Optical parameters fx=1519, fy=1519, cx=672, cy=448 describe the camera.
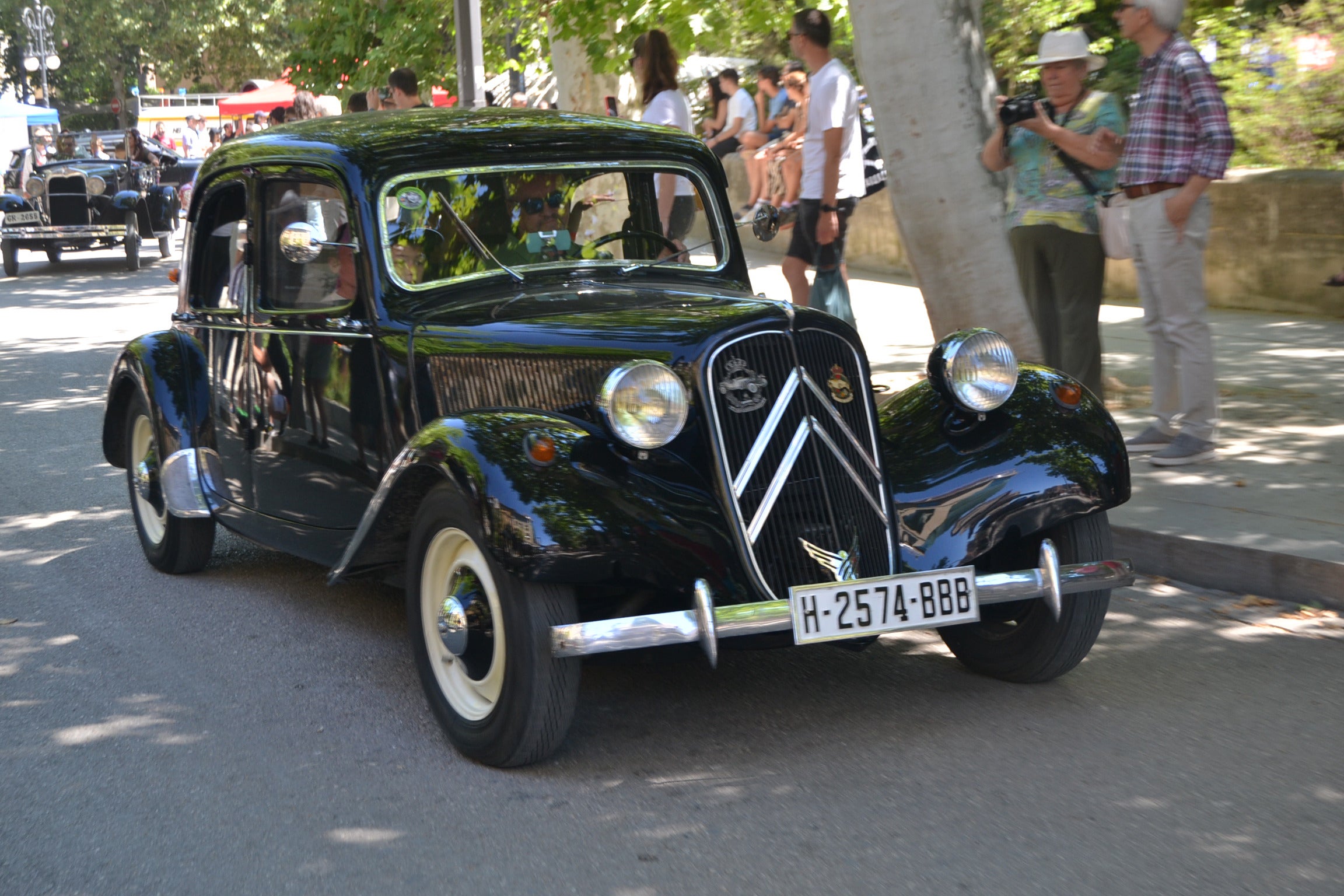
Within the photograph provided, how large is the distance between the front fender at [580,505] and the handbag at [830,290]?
185 inches

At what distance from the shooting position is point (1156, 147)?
679 centimetres

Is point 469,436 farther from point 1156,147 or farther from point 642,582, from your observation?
point 1156,147

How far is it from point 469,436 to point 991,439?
61.1 inches

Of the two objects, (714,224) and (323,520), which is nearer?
(323,520)

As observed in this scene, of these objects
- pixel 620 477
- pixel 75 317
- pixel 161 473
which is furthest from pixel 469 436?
pixel 75 317

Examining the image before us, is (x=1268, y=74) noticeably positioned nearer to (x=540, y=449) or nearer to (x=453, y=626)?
(x=540, y=449)

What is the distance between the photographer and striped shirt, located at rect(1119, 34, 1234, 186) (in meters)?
6.61

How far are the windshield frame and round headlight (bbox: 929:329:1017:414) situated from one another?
3.86ft

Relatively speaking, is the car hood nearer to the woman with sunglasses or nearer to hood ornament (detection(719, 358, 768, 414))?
hood ornament (detection(719, 358, 768, 414))

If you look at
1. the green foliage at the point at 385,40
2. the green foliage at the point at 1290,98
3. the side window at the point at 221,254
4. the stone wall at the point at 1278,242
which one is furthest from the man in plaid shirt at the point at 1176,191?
the green foliage at the point at 385,40

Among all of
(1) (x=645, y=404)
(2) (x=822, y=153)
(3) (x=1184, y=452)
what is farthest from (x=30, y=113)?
(1) (x=645, y=404)

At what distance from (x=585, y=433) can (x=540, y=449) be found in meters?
0.16

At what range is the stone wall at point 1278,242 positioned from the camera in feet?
36.2

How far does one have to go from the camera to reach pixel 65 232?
2091cm
